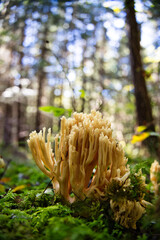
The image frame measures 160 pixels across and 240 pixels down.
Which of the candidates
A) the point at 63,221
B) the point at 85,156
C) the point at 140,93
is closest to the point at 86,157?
the point at 85,156

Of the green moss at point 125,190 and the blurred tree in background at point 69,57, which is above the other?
the blurred tree in background at point 69,57

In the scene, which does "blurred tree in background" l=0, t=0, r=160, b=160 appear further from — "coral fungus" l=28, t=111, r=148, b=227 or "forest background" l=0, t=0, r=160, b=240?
"coral fungus" l=28, t=111, r=148, b=227

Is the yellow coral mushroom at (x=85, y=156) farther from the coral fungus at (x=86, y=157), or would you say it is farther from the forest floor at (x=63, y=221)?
the forest floor at (x=63, y=221)

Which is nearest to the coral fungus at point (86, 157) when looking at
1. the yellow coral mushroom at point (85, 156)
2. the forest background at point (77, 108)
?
the yellow coral mushroom at point (85, 156)

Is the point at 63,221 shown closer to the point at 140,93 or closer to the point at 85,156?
the point at 85,156

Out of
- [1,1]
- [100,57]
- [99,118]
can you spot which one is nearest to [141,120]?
[99,118]

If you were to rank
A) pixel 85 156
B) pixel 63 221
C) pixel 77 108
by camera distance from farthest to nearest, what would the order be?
1. pixel 77 108
2. pixel 85 156
3. pixel 63 221
